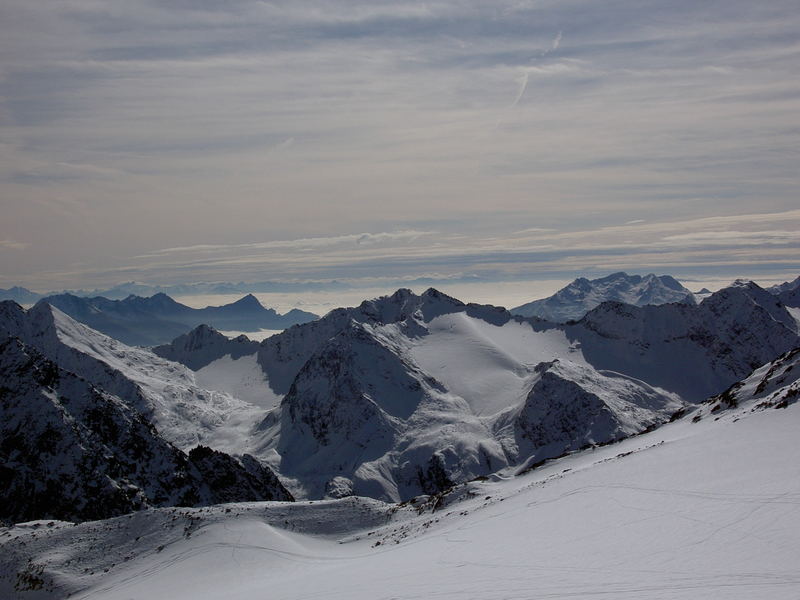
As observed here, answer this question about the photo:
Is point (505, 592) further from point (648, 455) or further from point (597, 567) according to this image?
point (648, 455)

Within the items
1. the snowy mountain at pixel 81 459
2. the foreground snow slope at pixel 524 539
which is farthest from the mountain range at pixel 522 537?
the snowy mountain at pixel 81 459

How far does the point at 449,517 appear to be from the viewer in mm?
53344

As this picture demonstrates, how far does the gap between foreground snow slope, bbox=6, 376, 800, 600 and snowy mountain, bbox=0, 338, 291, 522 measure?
189 ft

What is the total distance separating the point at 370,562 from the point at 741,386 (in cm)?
4194

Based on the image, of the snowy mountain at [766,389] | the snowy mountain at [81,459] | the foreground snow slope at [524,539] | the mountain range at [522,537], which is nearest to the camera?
the foreground snow slope at [524,539]

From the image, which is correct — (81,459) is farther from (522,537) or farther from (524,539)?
(524,539)

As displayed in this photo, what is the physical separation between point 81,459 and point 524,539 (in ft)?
356

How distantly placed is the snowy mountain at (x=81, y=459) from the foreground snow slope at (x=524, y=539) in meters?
57.6

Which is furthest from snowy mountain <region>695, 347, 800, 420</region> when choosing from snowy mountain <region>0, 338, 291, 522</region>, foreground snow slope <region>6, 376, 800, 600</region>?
snowy mountain <region>0, 338, 291, 522</region>

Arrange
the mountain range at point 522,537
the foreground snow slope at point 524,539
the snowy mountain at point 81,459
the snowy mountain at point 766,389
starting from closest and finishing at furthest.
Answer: the foreground snow slope at point 524,539 < the mountain range at point 522,537 < the snowy mountain at point 766,389 < the snowy mountain at point 81,459

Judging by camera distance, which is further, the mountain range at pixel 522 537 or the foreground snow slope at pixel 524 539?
the mountain range at pixel 522 537

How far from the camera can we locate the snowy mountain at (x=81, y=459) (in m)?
111

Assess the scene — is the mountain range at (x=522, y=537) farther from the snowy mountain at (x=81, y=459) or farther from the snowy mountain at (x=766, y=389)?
the snowy mountain at (x=81, y=459)

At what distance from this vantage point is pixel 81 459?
383ft
